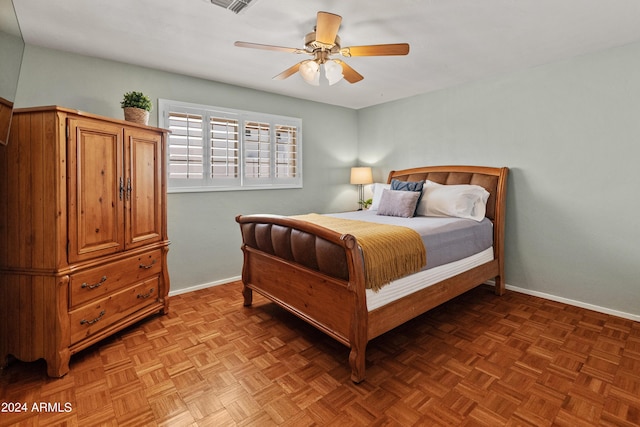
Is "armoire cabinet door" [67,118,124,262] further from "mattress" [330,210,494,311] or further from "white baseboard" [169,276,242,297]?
"mattress" [330,210,494,311]

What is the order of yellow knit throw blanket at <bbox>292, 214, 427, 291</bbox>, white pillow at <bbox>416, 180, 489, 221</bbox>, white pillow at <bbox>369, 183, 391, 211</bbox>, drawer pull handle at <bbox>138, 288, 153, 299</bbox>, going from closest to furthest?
1. yellow knit throw blanket at <bbox>292, 214, 427, 291</bbox>
2. drawer pull handle at <bbox>138, 288, 153, 299</bbox>
3. white pillow at <bbox>416, 180, 489, 221</bbox>
4. white pillow at <bbox>369, 183, 391, 211</bbox>

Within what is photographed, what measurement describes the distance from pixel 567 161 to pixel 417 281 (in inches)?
80.9

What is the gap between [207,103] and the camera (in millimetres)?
3500

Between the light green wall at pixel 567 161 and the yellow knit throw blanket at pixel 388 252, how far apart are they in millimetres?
1744

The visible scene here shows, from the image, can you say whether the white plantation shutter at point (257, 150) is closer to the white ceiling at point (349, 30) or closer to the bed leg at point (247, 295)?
the white ceiling at point (349, 30)

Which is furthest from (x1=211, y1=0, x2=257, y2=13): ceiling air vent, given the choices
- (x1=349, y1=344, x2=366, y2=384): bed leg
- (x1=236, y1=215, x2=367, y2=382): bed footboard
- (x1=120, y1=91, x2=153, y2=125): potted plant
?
(x1=349, y1=344, x2=366, y2=384): bed leg

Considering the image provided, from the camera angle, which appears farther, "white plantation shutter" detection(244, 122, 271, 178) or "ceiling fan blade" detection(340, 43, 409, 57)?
"white plantation shutter" detection(244, 122, 271, 178)

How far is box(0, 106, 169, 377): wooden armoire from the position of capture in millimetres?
1944

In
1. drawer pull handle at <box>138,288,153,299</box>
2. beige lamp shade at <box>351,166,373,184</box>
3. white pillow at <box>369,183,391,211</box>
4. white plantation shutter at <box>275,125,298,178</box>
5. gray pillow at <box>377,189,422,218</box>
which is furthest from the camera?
beige lamp shade at <box>351,166,373,184</box>

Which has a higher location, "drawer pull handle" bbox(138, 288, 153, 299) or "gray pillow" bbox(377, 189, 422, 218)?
"gray pillow" bbox(377, 189, 422, 218)

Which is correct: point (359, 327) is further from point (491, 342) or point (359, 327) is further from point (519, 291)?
point (519, 291)

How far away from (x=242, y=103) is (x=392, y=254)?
2.71 meters

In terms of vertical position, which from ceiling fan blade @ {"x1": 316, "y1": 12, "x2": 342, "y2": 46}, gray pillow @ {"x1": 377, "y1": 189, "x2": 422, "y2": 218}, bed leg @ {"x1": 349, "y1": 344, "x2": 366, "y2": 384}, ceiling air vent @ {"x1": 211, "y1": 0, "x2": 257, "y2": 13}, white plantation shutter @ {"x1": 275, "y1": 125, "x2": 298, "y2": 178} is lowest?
bed leg @ {"x1": 349, "y1": 344, "x2": 366, "y2": 384}

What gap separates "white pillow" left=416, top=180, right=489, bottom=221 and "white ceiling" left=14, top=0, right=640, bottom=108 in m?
1.25
